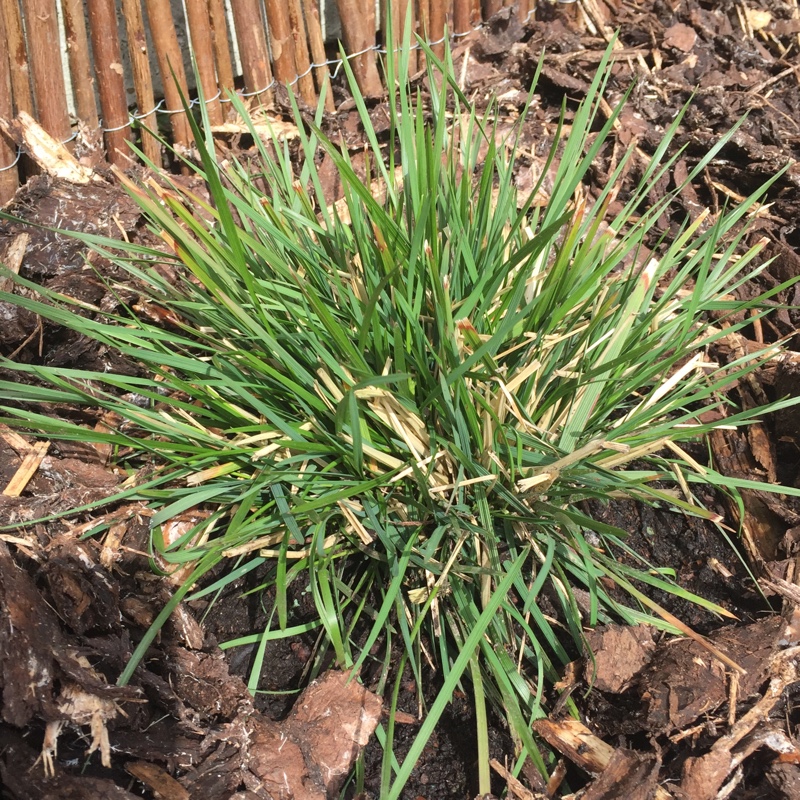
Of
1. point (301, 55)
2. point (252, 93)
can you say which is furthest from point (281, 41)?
point (252, 93)

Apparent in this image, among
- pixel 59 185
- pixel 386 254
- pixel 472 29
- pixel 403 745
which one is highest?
pixel 472 29

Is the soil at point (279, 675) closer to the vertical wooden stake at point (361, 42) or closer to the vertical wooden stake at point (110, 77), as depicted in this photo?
the vertical wooden stake at point (110, 77)

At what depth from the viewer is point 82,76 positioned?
222 cm

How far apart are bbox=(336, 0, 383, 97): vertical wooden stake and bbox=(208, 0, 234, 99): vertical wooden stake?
413mm

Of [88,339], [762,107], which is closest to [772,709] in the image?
[88,339]

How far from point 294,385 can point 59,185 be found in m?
1.16

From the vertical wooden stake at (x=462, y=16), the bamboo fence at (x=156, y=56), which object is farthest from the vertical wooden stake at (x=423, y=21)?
the vertical wooden stake at (x=462, y=16)

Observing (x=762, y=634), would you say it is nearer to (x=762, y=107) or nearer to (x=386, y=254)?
(x=386, y=254)

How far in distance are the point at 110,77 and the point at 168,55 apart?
0.19 meters

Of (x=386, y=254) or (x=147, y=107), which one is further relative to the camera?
(x=147, y=107)

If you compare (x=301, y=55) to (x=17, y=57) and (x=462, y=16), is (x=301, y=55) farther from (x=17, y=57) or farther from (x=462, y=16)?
(x=17, y=57)

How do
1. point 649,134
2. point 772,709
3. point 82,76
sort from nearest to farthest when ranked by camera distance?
point 772,709 < point 82,76 < point 649,134

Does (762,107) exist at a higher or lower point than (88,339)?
higher

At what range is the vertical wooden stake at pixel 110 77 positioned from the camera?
2.15 meters
